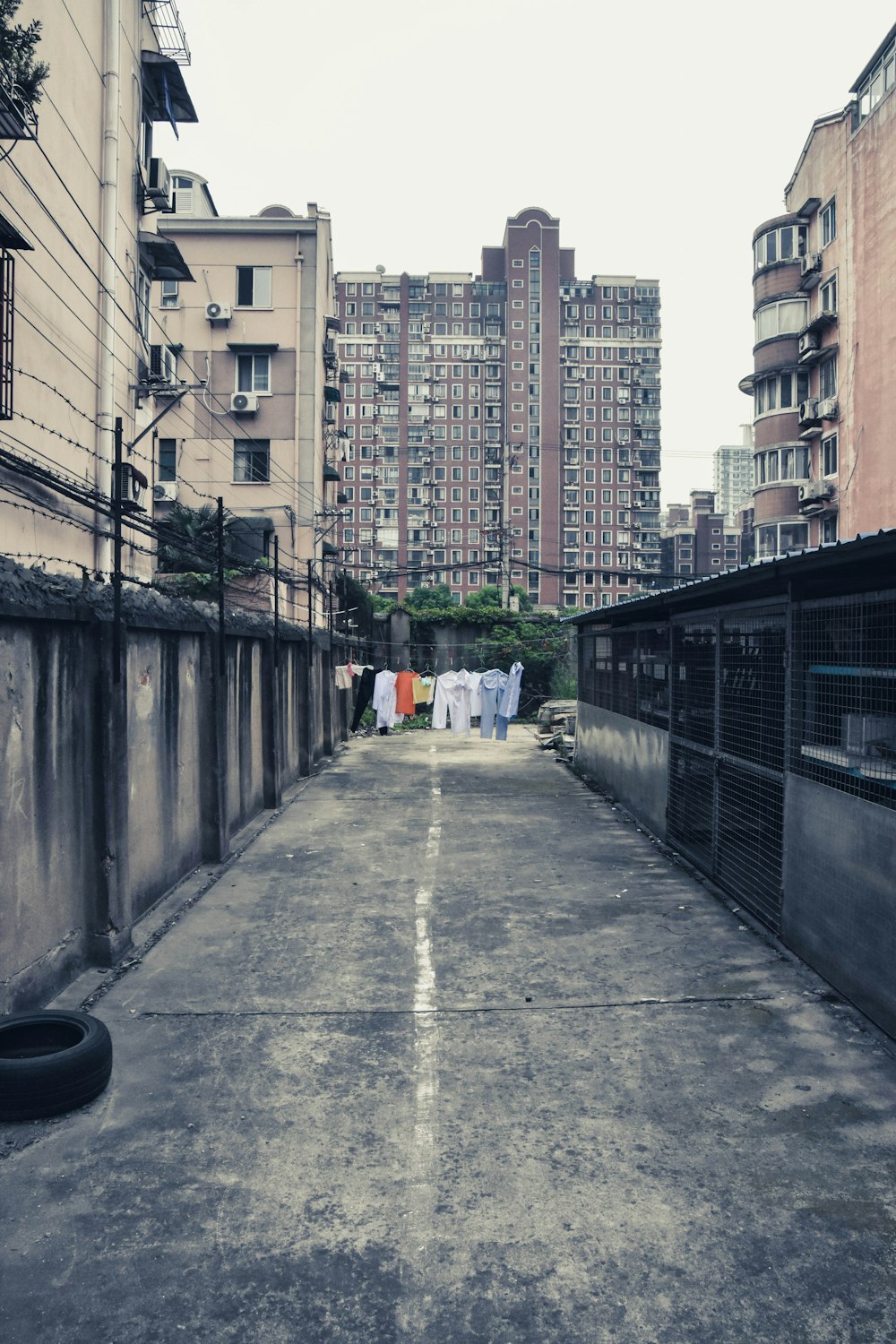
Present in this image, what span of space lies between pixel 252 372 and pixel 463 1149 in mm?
33513

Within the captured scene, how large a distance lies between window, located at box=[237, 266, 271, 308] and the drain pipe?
1714cm

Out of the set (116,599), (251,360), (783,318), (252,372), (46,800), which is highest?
(783,318)

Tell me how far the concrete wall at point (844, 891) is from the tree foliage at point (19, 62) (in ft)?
39.4

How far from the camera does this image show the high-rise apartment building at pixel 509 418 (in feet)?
330

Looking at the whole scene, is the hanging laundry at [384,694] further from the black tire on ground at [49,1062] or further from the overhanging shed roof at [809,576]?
the black tire on ground at [49,1062]

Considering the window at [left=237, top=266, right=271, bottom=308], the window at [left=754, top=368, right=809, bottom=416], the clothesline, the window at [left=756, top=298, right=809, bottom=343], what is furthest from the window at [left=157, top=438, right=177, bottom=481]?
the window at [left=756, top=298, right=809, bottom=343]

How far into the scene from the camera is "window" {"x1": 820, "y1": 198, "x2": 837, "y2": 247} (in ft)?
94.3

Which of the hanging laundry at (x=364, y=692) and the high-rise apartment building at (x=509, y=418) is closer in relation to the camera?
the hanging laundry at (x=364, y=692)

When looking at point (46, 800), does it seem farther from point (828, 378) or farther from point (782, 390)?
point (782, 390)

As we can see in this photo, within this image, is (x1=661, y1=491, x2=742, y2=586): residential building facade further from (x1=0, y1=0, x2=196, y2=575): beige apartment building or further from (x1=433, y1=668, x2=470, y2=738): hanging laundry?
(x1=0, y1=0, x2=196, y2=575): beige apartment building

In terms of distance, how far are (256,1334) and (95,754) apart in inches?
186

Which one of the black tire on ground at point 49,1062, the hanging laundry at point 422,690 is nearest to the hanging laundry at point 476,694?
the hanging laundry at point 422,690

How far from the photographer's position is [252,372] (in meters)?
34.2

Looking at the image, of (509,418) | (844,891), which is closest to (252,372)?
(844,891)
